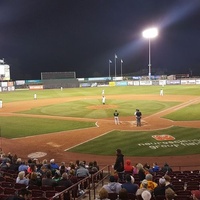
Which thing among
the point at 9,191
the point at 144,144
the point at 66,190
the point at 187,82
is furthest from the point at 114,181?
the point at 187,82

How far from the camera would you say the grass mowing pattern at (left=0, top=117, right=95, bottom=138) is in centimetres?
2926

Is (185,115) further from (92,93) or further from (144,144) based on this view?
(92,93)

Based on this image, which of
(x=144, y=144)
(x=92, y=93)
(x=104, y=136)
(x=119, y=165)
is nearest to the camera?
(x=119, y=165)

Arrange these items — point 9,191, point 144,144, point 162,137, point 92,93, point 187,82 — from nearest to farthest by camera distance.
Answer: point 9,191 → point 144,144 → point 162,137 → point 92,93 → point 187,82

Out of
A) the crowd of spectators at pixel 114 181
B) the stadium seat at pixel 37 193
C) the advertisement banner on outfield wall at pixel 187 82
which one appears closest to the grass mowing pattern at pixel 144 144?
the crowd of spectators at pixel 114 181

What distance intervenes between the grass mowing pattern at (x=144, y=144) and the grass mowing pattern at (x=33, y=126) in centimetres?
601

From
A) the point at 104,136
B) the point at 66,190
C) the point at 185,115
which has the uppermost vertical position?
the point at 66,190

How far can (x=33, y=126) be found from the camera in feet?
106

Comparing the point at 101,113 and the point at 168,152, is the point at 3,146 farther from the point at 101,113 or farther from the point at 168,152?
the point at 101,113

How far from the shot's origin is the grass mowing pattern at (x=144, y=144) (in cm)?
2159

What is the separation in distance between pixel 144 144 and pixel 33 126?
14.0 m

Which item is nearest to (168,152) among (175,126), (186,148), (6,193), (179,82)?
(186,148)

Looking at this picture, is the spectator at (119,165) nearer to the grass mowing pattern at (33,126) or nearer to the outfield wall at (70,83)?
the grass mowing pattern at (33,126)

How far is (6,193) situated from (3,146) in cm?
1571
